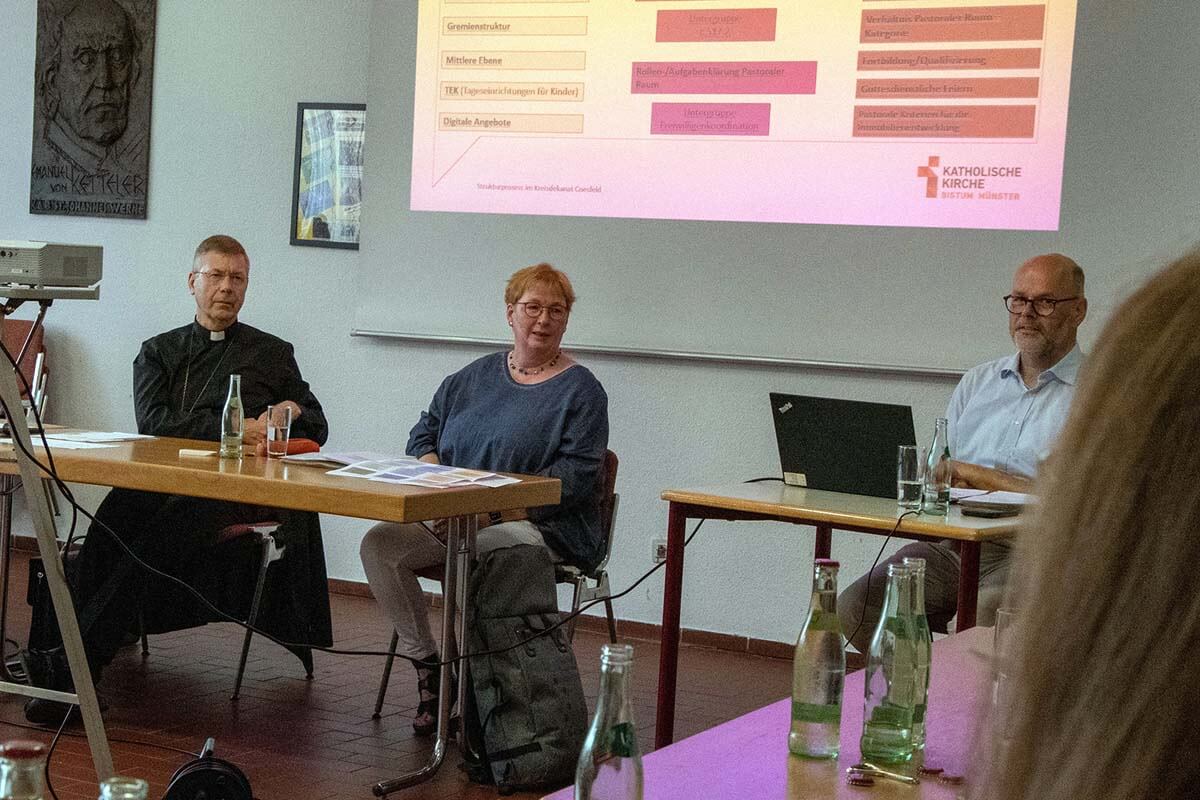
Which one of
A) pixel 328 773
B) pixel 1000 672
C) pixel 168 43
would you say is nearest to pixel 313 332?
pixel 168 43

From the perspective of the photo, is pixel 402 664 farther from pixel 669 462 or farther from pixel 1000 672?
pixel 1000 672

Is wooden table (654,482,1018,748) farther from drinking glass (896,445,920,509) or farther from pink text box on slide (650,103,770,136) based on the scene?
pink text box on slide (650,103,770,136)

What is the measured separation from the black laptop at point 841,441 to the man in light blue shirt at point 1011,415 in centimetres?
29

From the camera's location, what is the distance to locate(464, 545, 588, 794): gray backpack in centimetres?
336

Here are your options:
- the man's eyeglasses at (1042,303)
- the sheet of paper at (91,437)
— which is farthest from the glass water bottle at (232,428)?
the man's eyeglasses at (1042,303)

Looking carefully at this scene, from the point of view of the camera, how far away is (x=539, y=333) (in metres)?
4.12

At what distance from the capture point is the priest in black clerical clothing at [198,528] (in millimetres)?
3912

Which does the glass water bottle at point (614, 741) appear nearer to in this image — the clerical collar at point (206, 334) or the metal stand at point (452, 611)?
the metal stand at point (452, 611)

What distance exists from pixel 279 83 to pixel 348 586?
2097 millimetres

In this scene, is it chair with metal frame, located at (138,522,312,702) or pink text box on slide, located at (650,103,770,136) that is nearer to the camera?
chair with metal frame, located at (138,522,312,702)

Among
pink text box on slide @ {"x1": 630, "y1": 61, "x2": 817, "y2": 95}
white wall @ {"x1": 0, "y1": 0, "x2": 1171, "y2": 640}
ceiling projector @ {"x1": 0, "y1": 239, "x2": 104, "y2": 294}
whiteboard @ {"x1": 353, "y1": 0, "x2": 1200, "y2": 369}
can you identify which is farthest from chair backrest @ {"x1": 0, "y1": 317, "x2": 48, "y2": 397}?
ceiling projector @ {"x1": 0, "y1": 239, "x2": 104, "y2": 294}

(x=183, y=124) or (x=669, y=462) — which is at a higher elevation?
(x=183, y=124)

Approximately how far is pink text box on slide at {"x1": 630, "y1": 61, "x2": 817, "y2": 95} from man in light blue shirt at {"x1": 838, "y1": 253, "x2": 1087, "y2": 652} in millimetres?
1274

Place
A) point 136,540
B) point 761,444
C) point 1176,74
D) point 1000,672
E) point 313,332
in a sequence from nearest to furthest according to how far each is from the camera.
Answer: point 1000,672, point 136,540, point 1176,74, point 761,444, point 313,332
